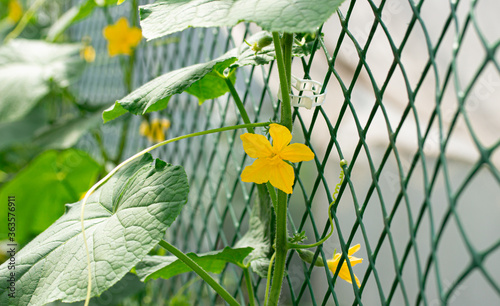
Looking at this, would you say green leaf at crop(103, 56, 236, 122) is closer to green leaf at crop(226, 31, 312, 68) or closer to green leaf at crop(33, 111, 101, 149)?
green leaf at crop(226, 31, 312, 68)

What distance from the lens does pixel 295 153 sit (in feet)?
1.55

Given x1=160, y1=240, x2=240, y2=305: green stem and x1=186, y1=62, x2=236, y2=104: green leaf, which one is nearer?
x1=160, y1=240, x2=240, y2=305: green stem

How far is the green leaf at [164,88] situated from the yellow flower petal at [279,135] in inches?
4.0

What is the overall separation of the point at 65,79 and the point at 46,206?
35 centimetres

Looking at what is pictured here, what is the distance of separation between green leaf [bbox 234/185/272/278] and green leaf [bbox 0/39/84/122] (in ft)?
2.36

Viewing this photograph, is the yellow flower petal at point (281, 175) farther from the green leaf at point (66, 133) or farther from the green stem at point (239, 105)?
the green leaf at point (66, 133)

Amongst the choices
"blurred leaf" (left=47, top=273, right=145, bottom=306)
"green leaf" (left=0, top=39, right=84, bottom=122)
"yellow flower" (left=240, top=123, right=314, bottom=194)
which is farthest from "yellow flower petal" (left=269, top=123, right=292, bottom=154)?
"green leaf" (left=0, top=39, right=84, bottom=122)

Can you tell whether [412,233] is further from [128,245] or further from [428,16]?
[428,16]

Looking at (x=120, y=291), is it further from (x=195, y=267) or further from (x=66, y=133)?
(x=66, y=133)

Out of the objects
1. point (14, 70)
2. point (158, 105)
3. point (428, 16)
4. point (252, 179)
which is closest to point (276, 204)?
point (252, 179)

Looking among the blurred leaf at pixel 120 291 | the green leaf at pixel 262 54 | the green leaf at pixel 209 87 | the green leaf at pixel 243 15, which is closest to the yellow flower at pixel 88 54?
the blurred leaf at pixel 120 291

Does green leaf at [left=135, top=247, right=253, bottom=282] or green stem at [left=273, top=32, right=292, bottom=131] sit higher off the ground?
green stem at [left=273, top=32, right=292, bottom=131]

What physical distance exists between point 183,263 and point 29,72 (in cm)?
84

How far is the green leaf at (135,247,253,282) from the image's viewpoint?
60 cm
